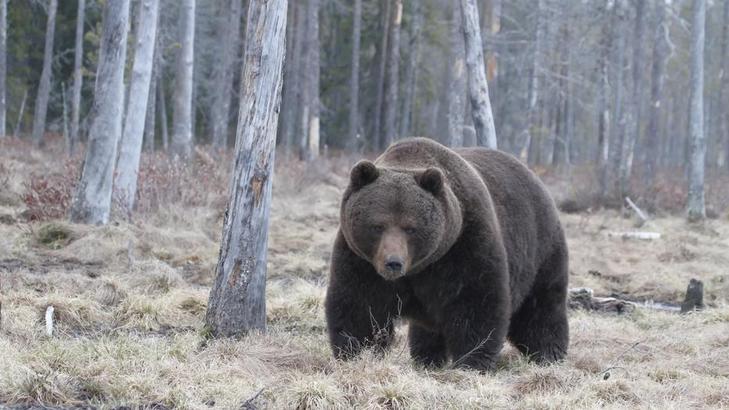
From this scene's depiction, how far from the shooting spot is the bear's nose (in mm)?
4965

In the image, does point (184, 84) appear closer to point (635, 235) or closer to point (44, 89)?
point (635, 235)

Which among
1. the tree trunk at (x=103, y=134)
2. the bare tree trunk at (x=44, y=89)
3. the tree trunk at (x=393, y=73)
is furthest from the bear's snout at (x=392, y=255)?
the tree trunk at (x=393, y=73)

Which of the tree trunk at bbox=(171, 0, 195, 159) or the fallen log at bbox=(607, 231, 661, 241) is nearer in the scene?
the fallen log at bbox=(607, 231, 661, 241)

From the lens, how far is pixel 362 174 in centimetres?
532

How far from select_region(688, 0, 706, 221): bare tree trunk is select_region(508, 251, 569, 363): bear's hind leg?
1291cm

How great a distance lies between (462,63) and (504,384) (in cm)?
1188

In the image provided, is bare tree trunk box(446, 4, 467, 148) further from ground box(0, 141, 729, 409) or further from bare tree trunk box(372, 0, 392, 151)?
bare tree trunk box(372, 0, 392, 151)

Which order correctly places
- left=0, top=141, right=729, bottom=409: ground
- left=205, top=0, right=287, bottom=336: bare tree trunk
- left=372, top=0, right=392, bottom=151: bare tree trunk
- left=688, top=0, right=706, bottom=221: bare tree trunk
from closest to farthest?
left=0, top=141, right=729, bottom=409: ground, left=205, top=0, right=287, bottom=336: bare tree trunk, left=688, top=0, right=706, bottom=221: bare tree trunk, left=372, top=0, right=392, bottom=151: bare tree trunk

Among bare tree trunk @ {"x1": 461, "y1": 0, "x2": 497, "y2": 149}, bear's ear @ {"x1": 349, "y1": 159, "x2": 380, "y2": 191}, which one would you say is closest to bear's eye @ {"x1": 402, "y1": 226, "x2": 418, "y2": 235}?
bear's ear @ {"x1": 349, "y1": 159, "x2": 380, "y2": 191}

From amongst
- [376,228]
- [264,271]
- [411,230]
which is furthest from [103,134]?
[411,230]

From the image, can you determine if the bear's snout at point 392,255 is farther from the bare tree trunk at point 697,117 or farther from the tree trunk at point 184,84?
the bare tree trunk at point 697,117

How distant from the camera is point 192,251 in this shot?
429 inches

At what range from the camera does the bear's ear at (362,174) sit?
A: 526 cm

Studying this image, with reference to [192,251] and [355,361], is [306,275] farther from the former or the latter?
[355,361]
